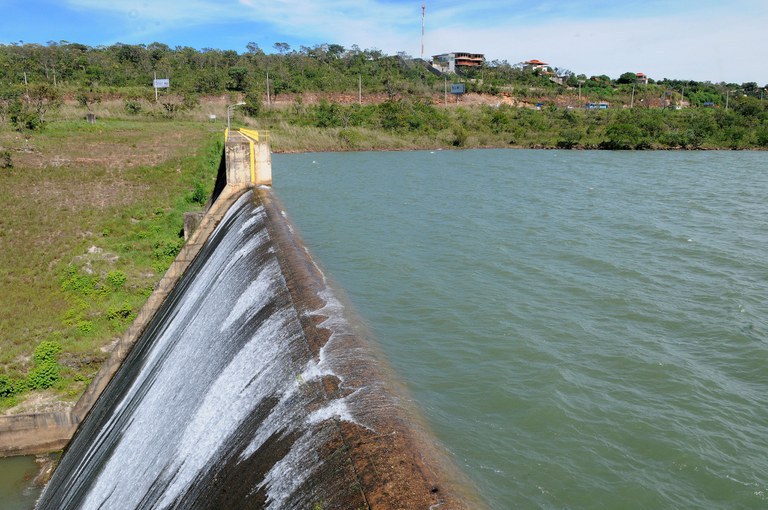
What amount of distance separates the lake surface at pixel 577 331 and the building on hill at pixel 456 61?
8976 cm

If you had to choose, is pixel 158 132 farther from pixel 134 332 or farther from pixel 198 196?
pixel 134 332

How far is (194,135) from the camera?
39.8m

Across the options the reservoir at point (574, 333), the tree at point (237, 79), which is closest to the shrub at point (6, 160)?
the reservoir at point (574, 333)

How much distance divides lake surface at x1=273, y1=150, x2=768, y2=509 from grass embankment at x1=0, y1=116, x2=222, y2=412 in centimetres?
458

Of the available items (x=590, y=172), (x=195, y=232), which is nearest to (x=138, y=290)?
(x=195, y=232)

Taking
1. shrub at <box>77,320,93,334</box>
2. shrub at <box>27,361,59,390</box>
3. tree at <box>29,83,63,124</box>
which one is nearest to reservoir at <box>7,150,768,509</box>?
shrub at <box>27,361,59,390</box>

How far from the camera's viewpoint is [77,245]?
17.5m

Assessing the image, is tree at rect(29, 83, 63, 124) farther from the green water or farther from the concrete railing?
the green water

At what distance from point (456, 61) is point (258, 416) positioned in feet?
377

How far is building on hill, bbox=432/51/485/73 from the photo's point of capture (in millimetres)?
106812

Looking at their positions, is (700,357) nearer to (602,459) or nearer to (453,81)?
(602,459)

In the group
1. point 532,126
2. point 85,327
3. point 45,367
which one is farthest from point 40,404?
point 532,126

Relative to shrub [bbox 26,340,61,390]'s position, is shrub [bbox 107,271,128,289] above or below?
above

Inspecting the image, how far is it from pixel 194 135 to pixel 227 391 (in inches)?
1403
